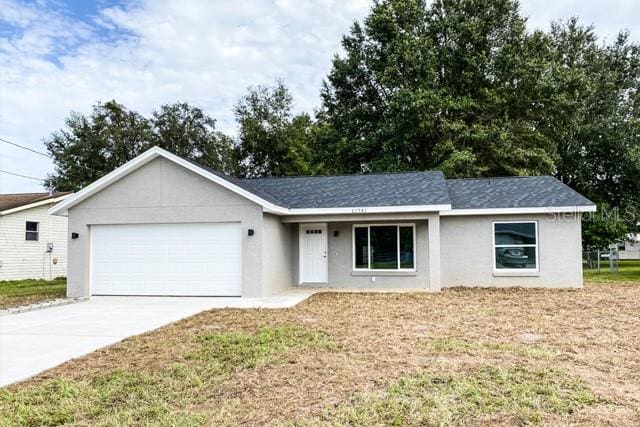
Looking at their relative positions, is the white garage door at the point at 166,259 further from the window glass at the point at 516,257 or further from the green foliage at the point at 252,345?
the window glass at the point at 516,257

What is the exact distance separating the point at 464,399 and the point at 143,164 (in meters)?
11.0

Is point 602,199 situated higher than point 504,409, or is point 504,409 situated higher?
point 602,199

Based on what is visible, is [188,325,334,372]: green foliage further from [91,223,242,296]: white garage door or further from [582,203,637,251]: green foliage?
[582,203,637,251]: green foliage

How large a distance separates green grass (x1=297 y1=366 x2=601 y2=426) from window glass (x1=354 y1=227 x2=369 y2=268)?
890 cm

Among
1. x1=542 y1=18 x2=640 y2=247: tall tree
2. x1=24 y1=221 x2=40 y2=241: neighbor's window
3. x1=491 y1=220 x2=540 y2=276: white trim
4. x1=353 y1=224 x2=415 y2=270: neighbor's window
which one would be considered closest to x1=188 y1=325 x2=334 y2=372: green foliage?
x1=353 y1=224 x2=415 y2=270: neighbor's window

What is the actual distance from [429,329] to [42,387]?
228 inches

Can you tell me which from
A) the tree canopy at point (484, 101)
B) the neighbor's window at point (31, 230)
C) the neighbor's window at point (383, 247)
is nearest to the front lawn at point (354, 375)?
the neighbor's window at point (383, 247)

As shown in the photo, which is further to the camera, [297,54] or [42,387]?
[297,54]

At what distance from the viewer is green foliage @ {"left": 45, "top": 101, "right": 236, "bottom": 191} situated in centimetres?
3019

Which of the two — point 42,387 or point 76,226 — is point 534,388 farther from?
point 76,226

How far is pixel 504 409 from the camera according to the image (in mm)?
4309

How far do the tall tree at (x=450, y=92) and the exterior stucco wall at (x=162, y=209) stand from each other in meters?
12.6

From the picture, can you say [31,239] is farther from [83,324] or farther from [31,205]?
[83,324]

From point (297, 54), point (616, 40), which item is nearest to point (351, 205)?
point (297, 54)
